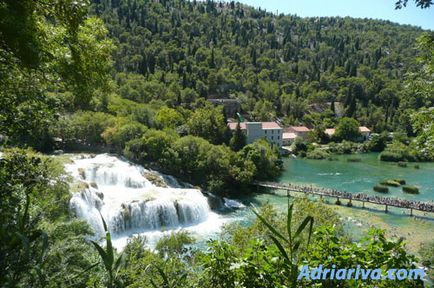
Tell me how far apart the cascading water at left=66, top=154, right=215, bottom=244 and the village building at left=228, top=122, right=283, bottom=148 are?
2642cm

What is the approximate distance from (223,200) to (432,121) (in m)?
28.9

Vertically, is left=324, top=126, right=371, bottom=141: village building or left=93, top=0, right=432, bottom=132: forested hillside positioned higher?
left=93, top=0, right=432, bottom=132: forested hillside

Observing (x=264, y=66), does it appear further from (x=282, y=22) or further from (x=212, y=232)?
(x=212, y=232)

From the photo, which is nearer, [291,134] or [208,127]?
[208,127]

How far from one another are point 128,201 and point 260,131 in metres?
36.4

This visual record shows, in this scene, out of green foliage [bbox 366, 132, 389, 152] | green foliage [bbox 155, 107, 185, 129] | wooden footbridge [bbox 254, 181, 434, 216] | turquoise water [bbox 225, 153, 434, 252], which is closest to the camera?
turquoise water [bbox 225, 153, 434, 252]

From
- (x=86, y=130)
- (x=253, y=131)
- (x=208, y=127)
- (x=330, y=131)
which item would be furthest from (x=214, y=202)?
(x=330, y=131)

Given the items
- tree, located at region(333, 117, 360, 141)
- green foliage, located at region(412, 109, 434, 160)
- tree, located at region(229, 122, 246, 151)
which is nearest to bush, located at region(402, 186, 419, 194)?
tree, located at region(229, 122, 246, 151)

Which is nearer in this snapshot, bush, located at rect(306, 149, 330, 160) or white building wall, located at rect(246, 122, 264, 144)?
bush, located at rect(306, 149, 330, 160)

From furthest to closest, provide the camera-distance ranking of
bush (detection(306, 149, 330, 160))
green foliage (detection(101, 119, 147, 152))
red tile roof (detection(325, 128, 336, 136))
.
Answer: red tile roof (detection(325, 128, 336, 136)) → bush (detection(306, 149, 330, 160)) → green foliage (detection(101, 119, 147, 152))

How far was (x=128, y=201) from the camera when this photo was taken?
26172 millimetres

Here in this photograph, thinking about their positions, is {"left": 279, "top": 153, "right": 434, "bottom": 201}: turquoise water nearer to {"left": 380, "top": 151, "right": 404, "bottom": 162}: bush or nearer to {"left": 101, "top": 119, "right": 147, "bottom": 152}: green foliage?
{"left": 380, "top": 151, "right": 404, "bottom": 162}: bush

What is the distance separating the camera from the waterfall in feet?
79.9

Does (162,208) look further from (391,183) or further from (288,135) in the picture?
(288,135)
